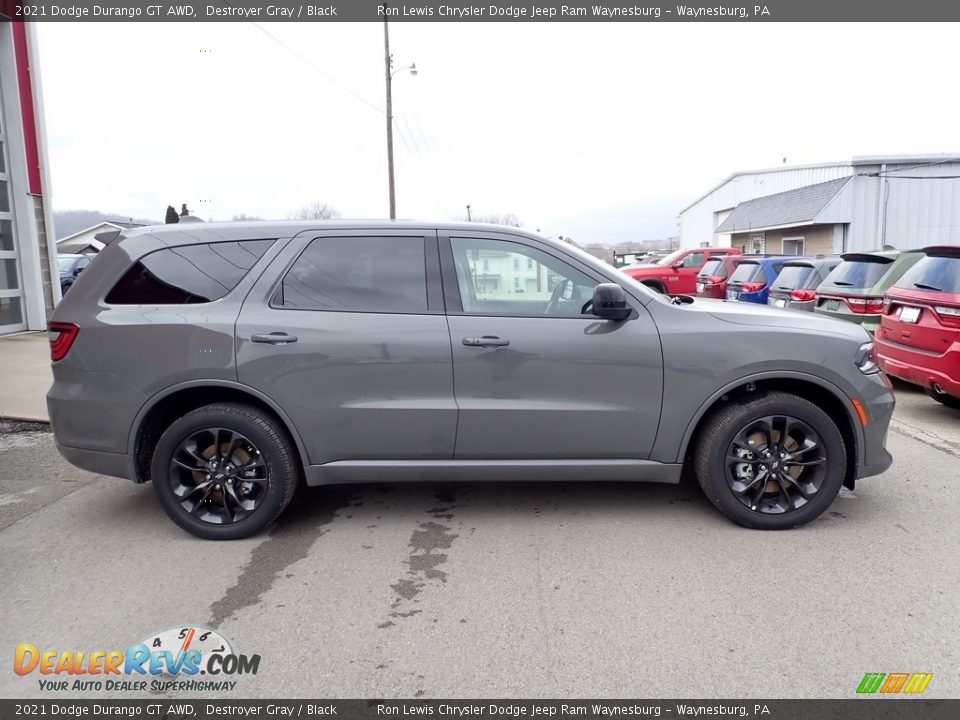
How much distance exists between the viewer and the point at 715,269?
16.0 metres

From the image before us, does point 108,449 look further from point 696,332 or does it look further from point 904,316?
point 904,316

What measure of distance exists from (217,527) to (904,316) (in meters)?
6.41

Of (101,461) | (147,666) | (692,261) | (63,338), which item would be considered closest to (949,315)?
(147,666)

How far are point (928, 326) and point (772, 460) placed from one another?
3349mm

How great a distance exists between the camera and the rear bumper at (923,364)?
590 cm

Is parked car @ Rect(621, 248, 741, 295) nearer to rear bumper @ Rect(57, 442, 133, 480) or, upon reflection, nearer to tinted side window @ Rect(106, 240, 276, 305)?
tinted side window @ Rect(106, 240, 276, 305)

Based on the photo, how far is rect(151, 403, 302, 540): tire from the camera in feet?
13.0

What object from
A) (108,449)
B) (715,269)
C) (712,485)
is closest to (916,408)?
(712,485)

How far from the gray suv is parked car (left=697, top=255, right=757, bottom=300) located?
11763 mm

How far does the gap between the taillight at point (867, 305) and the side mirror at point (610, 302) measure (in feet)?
19.2

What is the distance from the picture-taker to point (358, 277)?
4.11 metres

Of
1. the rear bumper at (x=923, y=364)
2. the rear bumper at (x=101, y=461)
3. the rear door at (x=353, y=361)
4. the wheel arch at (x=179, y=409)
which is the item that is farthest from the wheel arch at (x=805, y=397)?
the rear bumper at (x=101, y=461)

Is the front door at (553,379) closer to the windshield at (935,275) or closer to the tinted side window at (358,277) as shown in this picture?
the tinted side window at (358,277)

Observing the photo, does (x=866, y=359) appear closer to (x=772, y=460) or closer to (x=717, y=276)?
(x=772, y=460)
